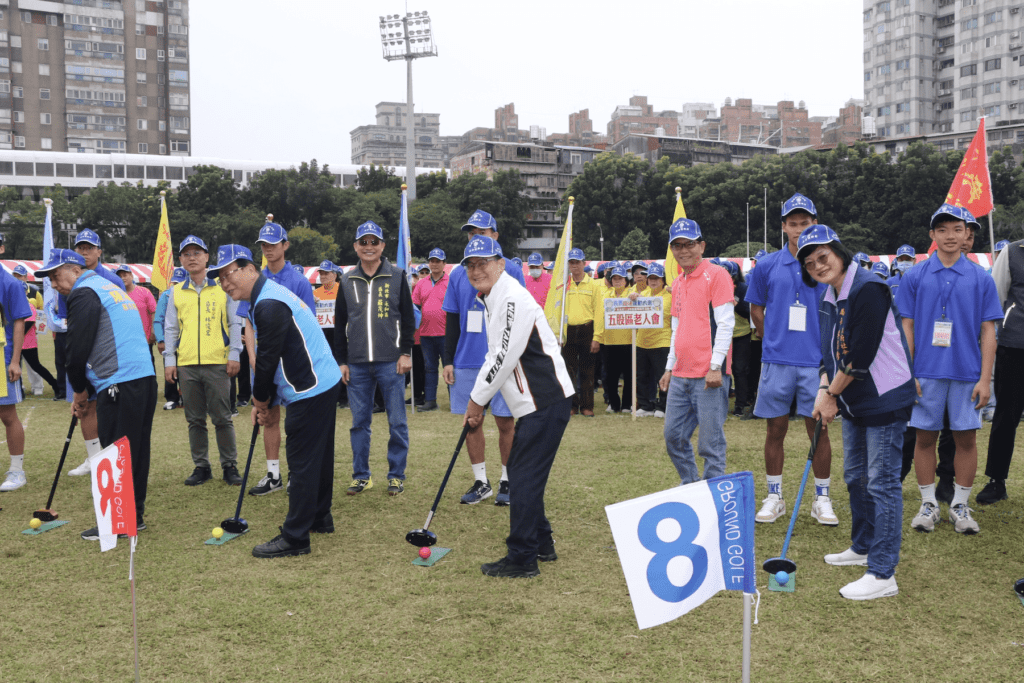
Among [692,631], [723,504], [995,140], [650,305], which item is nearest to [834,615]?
[692,631]

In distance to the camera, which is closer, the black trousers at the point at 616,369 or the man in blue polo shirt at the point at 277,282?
the man in blue polo shirt at the point at 277,282

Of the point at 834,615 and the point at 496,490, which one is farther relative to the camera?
the point at 496,490

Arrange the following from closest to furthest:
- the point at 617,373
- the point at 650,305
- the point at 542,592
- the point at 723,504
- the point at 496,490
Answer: the point at 723,504 → the point at 542,592 → the point at 496,490 → the point at 650,305 → the point at 617,373

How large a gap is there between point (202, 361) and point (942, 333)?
6461mm

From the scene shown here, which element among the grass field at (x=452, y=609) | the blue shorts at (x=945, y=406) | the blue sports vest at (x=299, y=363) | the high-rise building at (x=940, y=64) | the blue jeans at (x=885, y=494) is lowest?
the grass field at (x=452, y=609)

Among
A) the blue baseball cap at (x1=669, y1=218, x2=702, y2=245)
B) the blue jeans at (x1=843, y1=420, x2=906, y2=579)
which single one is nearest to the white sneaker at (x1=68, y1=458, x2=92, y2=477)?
the blue baseball cap at (x1=669, y1=218, x2=702, y2=245)

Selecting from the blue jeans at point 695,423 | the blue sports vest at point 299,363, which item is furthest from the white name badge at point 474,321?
the blue jeans at point 695,423

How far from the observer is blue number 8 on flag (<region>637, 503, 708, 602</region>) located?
3.03 meters

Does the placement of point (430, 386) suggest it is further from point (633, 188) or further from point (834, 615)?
point (633, 188)

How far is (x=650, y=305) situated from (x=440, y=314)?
3.54m

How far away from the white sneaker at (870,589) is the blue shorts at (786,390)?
1.57m

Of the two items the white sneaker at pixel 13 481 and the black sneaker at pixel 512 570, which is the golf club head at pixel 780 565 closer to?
the black sneaker at pixel 512 570

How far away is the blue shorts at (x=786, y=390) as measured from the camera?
19.9 ft

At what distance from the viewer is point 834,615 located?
448cm
